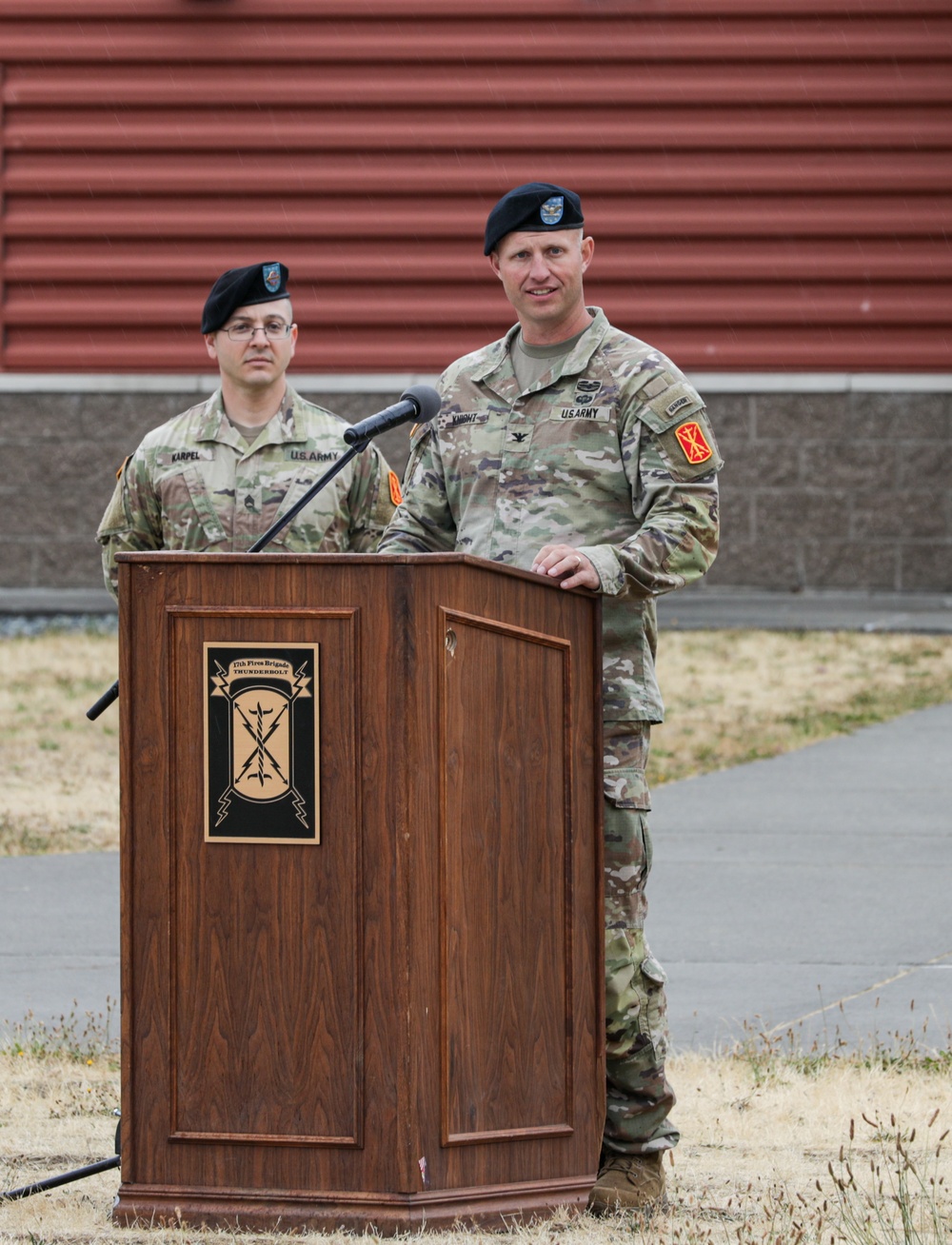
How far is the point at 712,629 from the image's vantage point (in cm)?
1391

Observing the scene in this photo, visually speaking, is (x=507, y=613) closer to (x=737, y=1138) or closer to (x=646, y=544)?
(x=646, y=544)

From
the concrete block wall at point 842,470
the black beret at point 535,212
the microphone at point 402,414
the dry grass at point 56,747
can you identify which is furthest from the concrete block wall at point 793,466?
the microphone at point 402,414

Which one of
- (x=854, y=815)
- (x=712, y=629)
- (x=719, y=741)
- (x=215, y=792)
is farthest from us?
(x=712, y=629)

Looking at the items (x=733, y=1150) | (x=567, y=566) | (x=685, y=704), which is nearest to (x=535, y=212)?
(x=567, y=566)

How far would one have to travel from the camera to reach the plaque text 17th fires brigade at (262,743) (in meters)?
3.55

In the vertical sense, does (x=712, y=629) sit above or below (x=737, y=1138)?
above

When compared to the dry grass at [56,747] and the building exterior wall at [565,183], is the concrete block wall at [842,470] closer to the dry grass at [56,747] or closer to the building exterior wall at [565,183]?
the building exterior wall at [565,183]

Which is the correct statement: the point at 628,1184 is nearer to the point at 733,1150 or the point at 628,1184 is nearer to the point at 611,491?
the point at 733,1150

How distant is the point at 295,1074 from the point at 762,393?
512 inches

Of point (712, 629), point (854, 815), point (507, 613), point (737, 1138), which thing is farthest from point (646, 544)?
point (712, 629)

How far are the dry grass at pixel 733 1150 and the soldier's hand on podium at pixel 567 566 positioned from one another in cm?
119

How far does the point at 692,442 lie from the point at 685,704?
7356 mm

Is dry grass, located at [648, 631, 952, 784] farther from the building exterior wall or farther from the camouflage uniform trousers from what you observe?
the camouflage uniform trousers

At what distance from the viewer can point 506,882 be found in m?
3.69
